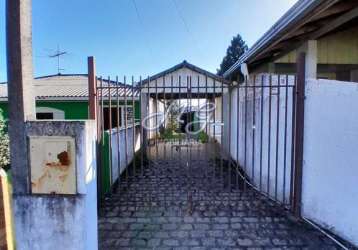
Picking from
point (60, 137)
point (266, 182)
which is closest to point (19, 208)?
point (60, 137)

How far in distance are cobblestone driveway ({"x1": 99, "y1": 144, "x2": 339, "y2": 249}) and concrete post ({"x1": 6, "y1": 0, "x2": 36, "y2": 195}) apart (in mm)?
1495

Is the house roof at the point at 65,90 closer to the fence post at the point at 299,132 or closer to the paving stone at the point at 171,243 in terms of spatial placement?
the fence post at the point at 299,132

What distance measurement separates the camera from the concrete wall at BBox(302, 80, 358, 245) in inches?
130

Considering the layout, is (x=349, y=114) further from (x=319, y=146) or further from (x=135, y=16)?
(x=135, y=16)

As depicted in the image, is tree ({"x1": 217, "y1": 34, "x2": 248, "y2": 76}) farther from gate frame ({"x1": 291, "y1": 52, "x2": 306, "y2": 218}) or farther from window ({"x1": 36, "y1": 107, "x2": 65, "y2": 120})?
gate frame ({"x1": 291, "y1": 52, "x2": 306, "y2": 218})

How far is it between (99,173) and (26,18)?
106 inches

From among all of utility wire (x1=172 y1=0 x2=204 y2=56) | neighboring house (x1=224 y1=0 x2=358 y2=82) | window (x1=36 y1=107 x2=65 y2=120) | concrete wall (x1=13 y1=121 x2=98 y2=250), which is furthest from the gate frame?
window (x1=36 y1=107 x2=65 y2=120)

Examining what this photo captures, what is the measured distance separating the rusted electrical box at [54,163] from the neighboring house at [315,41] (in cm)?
353

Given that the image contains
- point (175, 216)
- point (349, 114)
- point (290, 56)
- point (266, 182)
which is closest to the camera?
point (349, 114)

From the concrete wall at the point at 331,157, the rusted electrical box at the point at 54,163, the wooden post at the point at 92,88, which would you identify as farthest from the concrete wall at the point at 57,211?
the concrete wall at the point at 331,157

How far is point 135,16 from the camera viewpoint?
37.9ft

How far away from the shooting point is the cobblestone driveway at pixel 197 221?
11.6 feet

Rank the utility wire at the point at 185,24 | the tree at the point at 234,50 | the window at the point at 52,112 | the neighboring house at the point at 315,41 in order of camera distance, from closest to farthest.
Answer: the neighboring house at the point at 315,41, the utility wire at the point at 185,24, the window at the point at 52,112, the tree at the point at 234,50

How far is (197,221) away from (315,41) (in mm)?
4034
